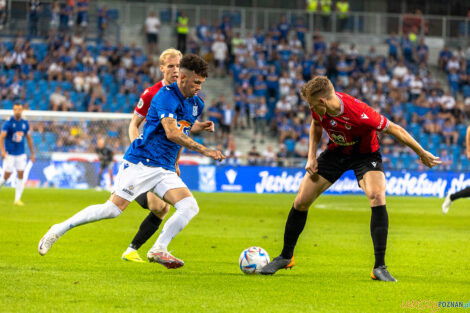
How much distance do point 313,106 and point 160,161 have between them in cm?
165

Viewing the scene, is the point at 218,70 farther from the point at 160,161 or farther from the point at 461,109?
the point at 160,161

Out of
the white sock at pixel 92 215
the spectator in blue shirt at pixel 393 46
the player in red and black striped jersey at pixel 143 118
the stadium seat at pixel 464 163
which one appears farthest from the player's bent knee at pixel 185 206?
the spectator in blue shirt at pixel 393 46

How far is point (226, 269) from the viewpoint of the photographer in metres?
8.94

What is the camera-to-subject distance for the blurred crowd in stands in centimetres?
3188

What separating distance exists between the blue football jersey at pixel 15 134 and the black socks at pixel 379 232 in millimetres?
13327

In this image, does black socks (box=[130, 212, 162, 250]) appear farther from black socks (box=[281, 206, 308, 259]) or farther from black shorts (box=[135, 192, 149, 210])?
black socks (box=[281, 206, 308, 259])

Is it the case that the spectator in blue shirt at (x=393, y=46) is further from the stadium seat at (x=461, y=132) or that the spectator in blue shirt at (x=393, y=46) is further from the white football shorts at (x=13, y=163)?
the white football shorts at (x=13, y=163)

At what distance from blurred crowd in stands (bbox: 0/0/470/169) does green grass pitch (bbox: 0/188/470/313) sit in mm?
14042

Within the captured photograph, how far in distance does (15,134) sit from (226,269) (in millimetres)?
12089

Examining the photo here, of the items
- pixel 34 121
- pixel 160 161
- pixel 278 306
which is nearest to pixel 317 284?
pixel 278 306

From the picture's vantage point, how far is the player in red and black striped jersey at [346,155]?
7867 millimetres

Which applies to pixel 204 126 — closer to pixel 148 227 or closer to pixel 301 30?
pixel 148 227

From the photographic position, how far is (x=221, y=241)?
1259 cm

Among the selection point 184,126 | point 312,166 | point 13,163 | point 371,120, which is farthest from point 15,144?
point 371,120
